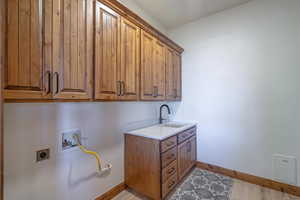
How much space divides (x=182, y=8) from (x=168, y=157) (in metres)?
2.41

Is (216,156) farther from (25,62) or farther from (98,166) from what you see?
(25,62)

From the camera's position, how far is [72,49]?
3.70 feet

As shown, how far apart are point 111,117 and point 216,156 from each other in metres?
2.00

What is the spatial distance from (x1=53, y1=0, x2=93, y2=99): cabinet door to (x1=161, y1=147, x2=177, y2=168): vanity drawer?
1140 mm

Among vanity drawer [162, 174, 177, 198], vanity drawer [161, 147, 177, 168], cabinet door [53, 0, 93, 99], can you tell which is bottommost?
vanity drawer [162, 174, 177, 198]

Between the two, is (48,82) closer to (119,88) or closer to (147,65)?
(119,88)

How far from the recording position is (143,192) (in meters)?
1.81

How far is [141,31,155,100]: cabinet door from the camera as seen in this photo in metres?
1.88

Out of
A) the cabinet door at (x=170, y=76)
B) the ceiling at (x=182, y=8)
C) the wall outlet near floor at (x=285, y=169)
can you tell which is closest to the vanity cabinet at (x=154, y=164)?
the cabinet door at (x=170, y=76)

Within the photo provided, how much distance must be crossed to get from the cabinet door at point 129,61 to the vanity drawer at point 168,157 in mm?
810

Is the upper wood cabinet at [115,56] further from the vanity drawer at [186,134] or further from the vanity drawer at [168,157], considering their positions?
the vanity drawer at [186,134]

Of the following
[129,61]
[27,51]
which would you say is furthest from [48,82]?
[129,61]

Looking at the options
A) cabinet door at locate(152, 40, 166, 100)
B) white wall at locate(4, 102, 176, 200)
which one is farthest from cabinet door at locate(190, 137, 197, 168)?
white wall at locate(4, 102, 176, 200)

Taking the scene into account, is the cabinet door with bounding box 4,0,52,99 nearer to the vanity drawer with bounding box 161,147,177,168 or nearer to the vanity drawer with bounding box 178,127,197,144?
the vanity drawer with bounding box 161,147,177,168
